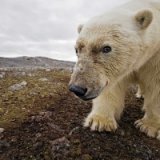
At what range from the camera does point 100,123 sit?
5.89 meters

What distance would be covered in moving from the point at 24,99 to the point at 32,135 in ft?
4.34

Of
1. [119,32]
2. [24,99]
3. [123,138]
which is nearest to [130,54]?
[119,32]

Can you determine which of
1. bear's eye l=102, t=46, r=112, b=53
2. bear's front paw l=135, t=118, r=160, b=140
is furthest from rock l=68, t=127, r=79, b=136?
bear's eye l=102, t=46, r=112, b=53

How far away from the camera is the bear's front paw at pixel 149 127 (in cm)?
614

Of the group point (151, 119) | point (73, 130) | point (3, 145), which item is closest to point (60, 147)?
point (73, 130)

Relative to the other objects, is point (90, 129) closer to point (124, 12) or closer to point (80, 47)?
point (80, 47)

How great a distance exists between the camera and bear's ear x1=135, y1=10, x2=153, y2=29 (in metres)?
5.76

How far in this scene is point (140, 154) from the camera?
17.7 ft

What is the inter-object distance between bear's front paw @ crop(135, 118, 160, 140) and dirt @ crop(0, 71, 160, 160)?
0.29ft

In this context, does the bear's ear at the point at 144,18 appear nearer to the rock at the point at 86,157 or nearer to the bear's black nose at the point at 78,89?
the bear's black nose at the point at 78,89

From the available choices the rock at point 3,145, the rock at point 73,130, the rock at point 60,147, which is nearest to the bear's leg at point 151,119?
the rock at point 73,130

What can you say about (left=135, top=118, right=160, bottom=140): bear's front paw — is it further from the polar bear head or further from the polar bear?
the polar bear head

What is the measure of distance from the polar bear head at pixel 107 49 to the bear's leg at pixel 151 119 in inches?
30.9

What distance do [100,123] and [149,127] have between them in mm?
786
